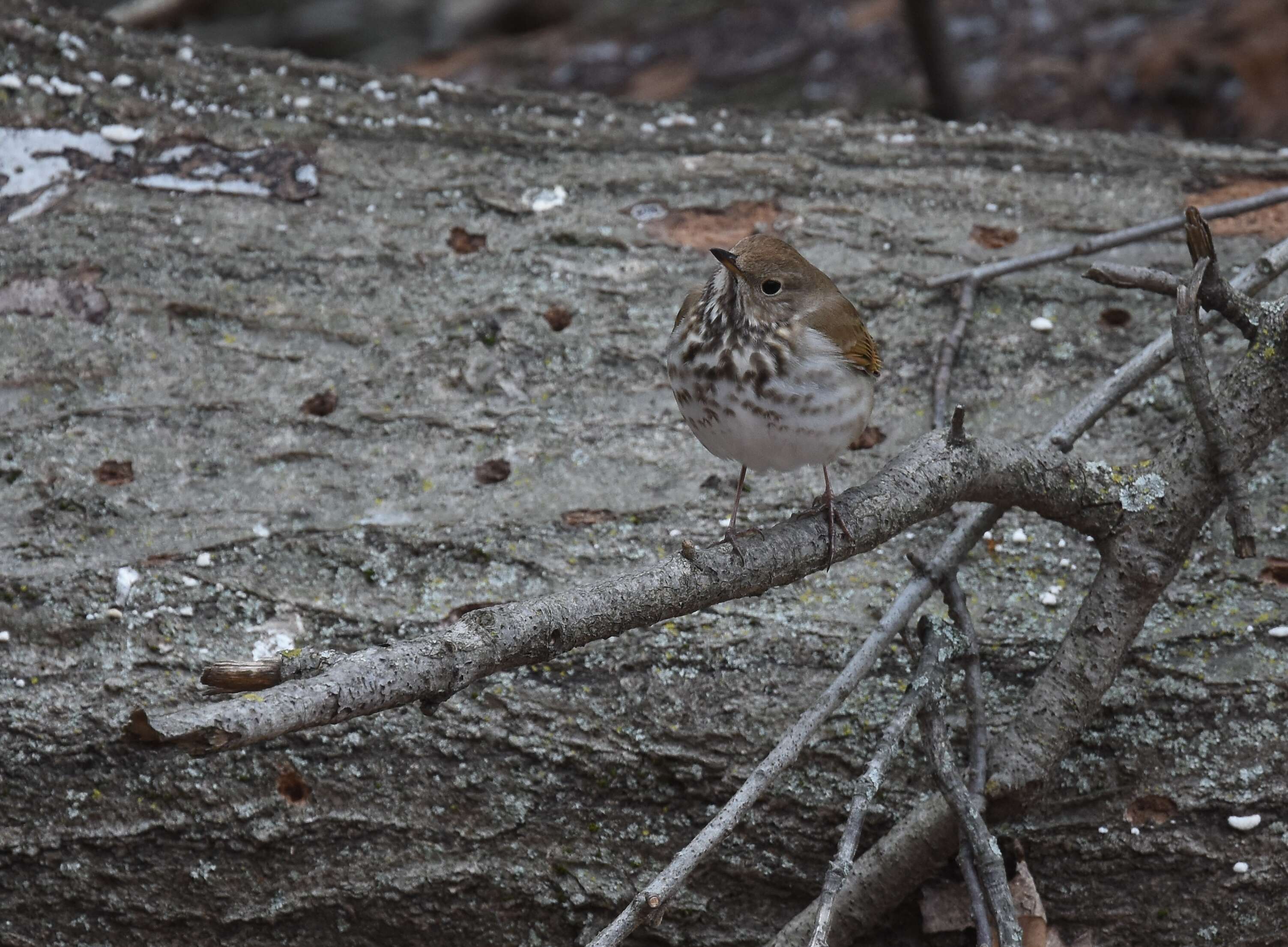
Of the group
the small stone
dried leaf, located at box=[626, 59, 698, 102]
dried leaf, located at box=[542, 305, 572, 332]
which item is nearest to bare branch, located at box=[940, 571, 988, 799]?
dried leaf, located at box=[542, 305, 572, 332]

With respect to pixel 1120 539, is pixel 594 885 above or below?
below

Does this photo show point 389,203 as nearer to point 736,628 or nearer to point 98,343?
point 98,343

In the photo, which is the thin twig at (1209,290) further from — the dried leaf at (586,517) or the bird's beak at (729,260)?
the dried leaf at (586,517)

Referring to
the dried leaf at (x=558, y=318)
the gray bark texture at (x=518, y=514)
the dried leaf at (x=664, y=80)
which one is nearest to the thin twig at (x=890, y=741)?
the gray bark texture at (x=518, y=514)

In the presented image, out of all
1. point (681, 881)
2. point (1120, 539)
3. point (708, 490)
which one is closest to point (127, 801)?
point (681, 881)

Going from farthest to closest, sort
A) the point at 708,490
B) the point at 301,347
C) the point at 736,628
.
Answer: the point at 301,347 < the point at 708,490 < the point at 736,628

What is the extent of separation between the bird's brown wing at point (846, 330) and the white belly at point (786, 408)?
1.5 inches

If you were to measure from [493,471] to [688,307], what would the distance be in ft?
2.42

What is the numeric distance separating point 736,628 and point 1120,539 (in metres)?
0.85

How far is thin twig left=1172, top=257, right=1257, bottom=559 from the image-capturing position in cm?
223

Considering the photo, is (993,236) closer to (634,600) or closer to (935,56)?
(935,56)

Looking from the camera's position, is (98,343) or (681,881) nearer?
(681,881)

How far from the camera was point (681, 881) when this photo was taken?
2.01 m

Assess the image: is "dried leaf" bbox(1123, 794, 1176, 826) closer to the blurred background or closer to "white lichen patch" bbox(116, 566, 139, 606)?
"white lichen patch" bbox(116, 566, 139, 606)
